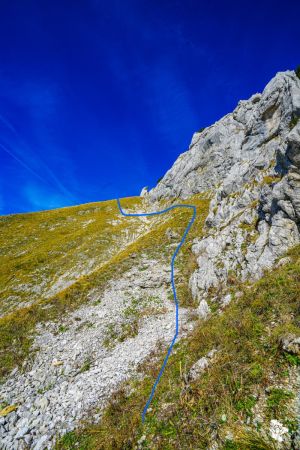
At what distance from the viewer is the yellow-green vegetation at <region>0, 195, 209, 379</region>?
68.3 ft

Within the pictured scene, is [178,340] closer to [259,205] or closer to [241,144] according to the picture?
[259,205]

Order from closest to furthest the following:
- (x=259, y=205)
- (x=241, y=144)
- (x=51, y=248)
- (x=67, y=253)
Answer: (x=259, y=205)
(x=67, y=253)
(x=241, y=144)
(x=51, y=248)

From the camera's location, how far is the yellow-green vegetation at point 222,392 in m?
7.39

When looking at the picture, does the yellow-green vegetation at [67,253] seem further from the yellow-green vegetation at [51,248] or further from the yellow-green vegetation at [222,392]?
the yellow-green vegetation at [222,392]

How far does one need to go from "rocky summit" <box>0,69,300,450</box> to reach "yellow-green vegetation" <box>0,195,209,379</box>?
240 millimetres

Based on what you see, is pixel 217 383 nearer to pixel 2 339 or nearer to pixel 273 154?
pixel 2 339

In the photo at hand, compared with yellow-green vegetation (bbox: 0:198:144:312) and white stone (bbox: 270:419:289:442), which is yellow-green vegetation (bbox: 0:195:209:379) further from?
white stone (bbox: 270:419:289:442)

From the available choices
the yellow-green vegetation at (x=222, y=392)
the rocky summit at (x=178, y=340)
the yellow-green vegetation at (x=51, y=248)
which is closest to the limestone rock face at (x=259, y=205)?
the rocky summit at (x=178, y=340)

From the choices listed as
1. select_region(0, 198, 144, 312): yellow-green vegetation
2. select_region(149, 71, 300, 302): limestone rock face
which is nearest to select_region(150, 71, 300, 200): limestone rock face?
select_region(149, 71, 300, 302): limestone rock face

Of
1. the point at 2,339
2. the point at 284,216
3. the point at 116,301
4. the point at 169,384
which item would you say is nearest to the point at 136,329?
the point at 116,301

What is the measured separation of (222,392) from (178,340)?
6.86m

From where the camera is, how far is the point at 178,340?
15289mm

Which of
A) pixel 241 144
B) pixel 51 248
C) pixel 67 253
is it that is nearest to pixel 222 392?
pixel 67 253

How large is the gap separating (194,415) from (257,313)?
20.7 feet
